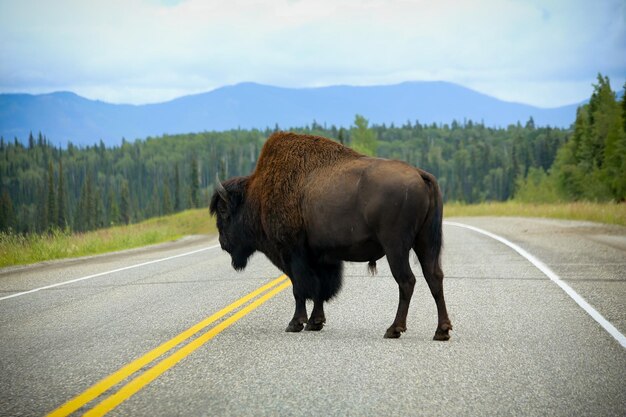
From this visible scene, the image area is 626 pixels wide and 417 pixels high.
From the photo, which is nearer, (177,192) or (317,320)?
(317,320)

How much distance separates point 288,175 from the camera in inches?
306

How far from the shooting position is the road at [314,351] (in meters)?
4.55

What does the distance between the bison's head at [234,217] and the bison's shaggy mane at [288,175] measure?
33 centimetres

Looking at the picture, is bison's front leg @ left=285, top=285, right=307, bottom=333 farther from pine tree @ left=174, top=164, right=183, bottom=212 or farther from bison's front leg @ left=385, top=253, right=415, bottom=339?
pine tree @ left=174, top=164, right=183, bottom=212

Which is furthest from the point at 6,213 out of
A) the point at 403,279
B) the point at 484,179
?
the point at 403,279

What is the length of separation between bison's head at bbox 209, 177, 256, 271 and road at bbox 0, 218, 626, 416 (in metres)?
0.68

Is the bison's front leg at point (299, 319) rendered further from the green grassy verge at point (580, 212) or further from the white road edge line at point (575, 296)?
the green grassy verge at point (580, 212)

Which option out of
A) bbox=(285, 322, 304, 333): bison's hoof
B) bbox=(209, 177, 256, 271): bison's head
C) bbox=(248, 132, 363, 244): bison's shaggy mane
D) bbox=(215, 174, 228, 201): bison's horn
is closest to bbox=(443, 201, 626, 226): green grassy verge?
bbox=(209, 177, 256, 271): bison's head

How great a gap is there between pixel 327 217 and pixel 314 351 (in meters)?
1.59

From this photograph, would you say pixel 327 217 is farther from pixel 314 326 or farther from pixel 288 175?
pixel 314 326

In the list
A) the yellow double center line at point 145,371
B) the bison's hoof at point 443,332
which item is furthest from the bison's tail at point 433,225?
the yellow double center line at point 145,371

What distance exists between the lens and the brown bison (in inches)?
267

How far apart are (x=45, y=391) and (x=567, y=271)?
28.6ft

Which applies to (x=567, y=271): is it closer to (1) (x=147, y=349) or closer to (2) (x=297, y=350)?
(2) (x=297, y=350)
